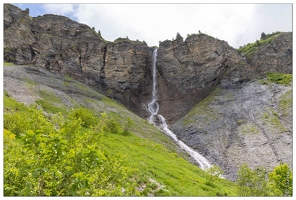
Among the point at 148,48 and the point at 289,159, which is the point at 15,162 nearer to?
the point at 289,159

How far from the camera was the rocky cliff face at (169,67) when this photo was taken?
233 feet

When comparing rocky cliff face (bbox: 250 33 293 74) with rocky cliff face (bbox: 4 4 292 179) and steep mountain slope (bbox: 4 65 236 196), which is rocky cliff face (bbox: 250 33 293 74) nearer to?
rocky cliff face (bbox: 4 4 292 179)

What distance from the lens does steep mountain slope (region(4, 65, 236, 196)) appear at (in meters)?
23.0

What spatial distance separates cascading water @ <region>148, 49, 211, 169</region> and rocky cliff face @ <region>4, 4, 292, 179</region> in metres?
1.82

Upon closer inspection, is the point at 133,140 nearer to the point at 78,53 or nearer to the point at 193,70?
the point at 193,70

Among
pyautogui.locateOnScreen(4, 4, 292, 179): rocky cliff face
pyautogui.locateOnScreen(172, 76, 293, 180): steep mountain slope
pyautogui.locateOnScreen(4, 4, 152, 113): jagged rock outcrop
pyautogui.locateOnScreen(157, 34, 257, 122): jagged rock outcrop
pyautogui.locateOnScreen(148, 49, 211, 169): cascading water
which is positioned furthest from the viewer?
pyautogui.locateOnScreen(4, 4, 152, 113): jagged rock outcrop

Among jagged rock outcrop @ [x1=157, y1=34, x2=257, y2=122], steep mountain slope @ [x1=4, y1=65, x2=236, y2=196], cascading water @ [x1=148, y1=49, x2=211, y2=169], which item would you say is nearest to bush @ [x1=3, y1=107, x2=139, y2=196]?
steep mountain slope @ [x1=4, y1=65, x2=236, y2=196]

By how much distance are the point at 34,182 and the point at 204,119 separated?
61.6m

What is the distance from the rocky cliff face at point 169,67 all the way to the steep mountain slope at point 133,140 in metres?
12.5

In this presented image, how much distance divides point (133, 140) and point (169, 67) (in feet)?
208

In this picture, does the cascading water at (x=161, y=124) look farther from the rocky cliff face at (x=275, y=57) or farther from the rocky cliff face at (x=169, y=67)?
the rocky cliff face at (x=275, y=57)

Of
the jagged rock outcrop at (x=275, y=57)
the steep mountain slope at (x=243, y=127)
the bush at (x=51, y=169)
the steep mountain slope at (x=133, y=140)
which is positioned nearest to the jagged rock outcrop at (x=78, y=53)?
the steep mountain slope at (x=133, y=140)

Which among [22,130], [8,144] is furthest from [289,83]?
[8,144]

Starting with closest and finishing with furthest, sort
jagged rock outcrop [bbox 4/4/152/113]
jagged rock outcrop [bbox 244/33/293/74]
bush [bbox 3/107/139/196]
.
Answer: bush [bbox 3/107/139/196] < jagged rock outcrop [bbox 4/4/152/113] < jagged rock outcrop [bbox 244/33/293/74]
